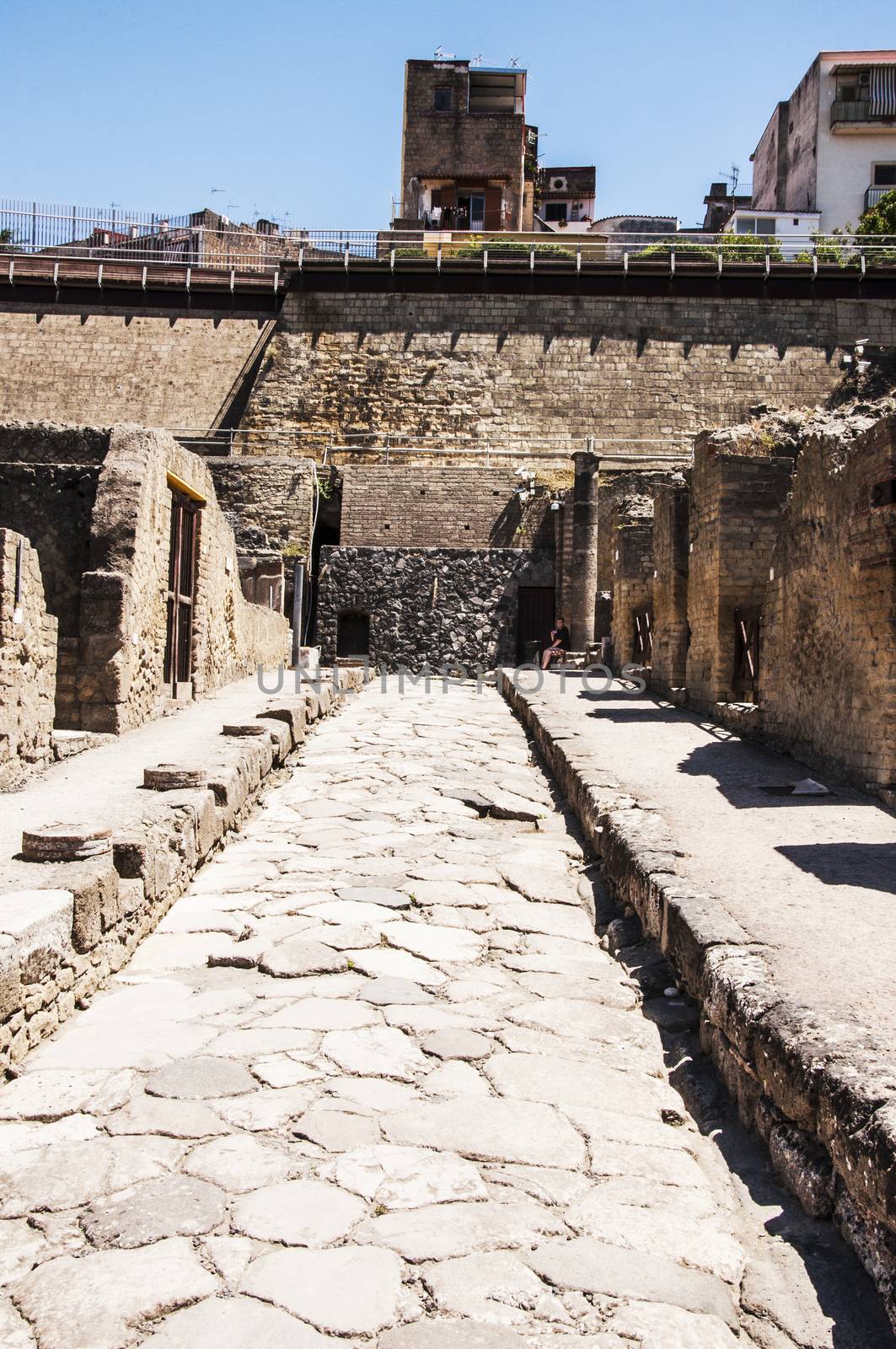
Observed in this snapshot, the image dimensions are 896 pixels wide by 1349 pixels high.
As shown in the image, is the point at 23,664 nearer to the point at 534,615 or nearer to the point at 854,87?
the point at 534,615

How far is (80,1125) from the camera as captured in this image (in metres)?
2.80

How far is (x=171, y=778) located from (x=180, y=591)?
16.7 feet

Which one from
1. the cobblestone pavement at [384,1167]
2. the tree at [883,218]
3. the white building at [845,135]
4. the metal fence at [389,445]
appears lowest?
the cobblestone pavement at [384,1167]

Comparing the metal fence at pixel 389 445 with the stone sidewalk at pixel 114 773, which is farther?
the metal fence at pixel 389 445

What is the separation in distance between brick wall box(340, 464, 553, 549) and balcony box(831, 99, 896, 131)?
2588 cm

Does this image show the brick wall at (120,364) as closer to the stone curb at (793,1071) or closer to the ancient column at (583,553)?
the ancient column at (583,553)

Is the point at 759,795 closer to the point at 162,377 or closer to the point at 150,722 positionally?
the point at 150,722

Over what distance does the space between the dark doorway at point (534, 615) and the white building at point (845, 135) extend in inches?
1008

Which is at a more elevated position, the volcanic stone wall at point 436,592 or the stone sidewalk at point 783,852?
the volcanic stone wall at point 436,592

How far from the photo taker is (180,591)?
10562 mm

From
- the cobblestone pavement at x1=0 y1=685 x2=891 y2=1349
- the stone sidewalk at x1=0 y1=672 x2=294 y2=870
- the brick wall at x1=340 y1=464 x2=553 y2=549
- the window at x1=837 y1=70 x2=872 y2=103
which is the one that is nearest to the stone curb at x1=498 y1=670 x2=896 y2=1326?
the cobblestone pavement at x1=0 y1=685 x2=891 y2=1349

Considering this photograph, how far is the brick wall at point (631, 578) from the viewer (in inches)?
635

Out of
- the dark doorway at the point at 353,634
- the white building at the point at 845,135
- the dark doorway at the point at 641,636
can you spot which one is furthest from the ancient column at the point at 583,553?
the white building at the point at 845,135

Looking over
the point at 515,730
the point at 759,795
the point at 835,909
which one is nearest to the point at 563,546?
the point at 515,730
